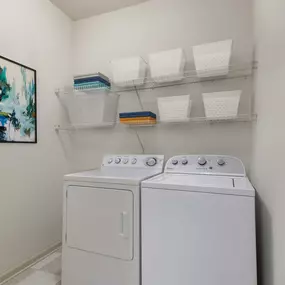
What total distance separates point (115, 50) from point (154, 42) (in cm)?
46

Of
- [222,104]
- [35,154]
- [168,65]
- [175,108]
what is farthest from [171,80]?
[35,154]

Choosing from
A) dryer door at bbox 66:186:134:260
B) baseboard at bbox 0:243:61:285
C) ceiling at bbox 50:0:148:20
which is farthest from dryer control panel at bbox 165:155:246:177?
ceiling at bbox 50:0:148:20

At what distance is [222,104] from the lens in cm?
176

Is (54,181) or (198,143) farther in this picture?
(54,181)

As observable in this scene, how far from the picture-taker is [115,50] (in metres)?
2.41

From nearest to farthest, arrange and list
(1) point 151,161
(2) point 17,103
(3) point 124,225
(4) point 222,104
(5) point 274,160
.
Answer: (5) point 274,160, (3) point 124,225, (4) point 222,104, (2) point 17,103, (1) point 151,161

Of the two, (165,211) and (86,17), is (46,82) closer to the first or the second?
(86,17)

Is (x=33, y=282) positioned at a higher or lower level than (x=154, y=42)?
lower

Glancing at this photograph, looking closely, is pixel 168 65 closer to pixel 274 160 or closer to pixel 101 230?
pixel 274 160

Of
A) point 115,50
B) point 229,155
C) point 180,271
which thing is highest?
point 115,50

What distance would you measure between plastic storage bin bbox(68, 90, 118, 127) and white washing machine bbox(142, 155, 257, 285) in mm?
1083

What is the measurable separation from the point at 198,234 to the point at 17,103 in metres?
1.81

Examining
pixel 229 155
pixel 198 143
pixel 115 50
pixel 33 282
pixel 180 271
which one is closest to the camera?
pixel 180 271

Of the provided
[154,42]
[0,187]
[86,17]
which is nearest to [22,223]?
[0,187]
